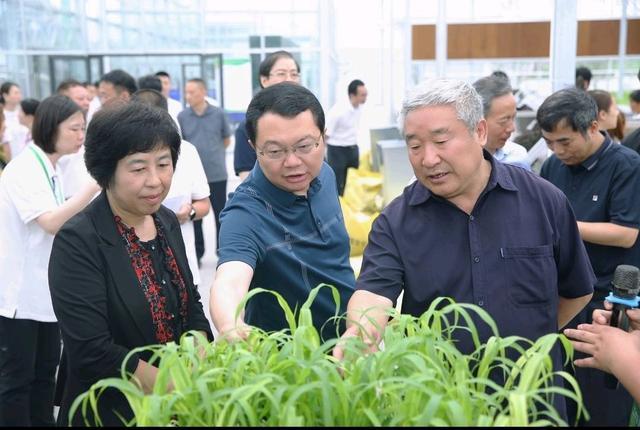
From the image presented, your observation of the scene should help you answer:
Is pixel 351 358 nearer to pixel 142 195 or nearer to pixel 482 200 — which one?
pixel 482 200

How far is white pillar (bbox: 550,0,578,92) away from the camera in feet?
17.2

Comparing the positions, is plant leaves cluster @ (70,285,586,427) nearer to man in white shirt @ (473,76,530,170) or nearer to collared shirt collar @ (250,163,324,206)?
collared shirt collar @ (250,163,324,206)

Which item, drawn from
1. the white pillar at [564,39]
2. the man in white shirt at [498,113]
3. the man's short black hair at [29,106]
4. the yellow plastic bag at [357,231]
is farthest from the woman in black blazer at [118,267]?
the man's short black hair at [29,106]

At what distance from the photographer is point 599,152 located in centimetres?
300

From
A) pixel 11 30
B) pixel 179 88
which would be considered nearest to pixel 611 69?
pixel 179 88

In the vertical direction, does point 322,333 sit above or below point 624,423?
above

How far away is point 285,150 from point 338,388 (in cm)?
99

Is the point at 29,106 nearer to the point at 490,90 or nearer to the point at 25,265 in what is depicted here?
the point at 25,265

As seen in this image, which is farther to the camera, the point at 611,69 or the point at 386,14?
the point at 611,69

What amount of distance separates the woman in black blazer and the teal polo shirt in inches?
7.5

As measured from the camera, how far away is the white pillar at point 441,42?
7.40m

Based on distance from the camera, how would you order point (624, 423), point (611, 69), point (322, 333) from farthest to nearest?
point (611, 69), point (624, 423), point (322, 333)

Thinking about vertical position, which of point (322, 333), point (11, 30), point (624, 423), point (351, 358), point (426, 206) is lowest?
point (624, 423)

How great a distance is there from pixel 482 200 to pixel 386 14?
527 inches
